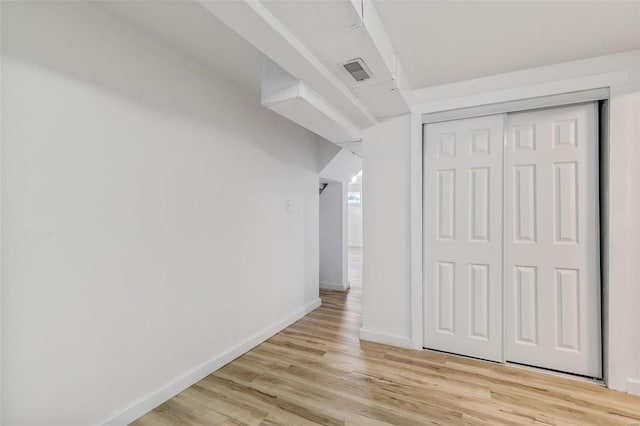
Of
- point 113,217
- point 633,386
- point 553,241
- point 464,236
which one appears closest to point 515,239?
point 553,241

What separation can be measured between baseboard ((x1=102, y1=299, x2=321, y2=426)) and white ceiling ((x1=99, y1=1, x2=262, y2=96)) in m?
2.39

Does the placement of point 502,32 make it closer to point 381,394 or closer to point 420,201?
point 420,201

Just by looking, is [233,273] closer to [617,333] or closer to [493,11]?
[493,11]

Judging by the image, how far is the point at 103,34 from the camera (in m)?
1.64

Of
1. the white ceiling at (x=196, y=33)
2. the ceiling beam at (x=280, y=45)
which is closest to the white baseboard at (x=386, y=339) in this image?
the ceiling beam at (x=280, y=45)

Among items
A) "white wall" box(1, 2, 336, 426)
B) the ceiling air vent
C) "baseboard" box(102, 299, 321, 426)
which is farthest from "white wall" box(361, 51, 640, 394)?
"white wall" box(1, 2, 336, 426)

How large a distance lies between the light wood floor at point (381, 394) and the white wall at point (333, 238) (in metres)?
2.23

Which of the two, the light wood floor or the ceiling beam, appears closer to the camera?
the ceiling beam

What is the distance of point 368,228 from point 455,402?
1.58 metres

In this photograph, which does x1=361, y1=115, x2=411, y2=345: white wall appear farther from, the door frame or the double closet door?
the double closet door

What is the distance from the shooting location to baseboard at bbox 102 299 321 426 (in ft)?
5.68

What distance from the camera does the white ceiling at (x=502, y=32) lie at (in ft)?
5.37

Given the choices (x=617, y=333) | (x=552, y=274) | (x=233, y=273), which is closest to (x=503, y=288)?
(x=552, y=274)

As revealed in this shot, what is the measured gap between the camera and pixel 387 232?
287 centimetres
